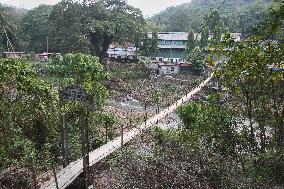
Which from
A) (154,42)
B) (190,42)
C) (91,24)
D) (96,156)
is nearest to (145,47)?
(154,42)

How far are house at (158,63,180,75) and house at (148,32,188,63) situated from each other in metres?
6.56

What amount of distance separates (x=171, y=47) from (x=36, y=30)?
1754 cm

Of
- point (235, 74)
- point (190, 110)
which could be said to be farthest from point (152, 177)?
point (190, 110)

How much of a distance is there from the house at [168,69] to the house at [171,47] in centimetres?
656

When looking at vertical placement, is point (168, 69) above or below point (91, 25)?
below

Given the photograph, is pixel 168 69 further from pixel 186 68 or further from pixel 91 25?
pixel 91 25

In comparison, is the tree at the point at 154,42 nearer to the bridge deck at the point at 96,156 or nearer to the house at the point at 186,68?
the house at the point at 186,68

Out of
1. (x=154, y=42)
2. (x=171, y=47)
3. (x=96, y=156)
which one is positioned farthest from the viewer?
(x=171, y=47)

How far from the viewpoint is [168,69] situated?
37.5 m

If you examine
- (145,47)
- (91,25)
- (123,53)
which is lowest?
(123,53)

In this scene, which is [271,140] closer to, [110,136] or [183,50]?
[110,136]

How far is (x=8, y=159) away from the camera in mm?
11234

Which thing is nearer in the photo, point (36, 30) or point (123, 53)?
point (36, 30)

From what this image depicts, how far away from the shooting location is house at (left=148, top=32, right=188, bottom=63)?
145ft
